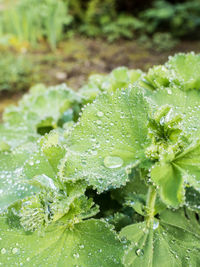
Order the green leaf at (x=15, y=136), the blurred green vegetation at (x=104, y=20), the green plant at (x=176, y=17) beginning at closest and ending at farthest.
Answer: the green leaf at (x=15, y=136)
the blurred green vegetation at (x=104, y=20)
the green plant at (x=176, y=17)

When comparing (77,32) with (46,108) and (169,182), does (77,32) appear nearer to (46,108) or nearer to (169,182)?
(46,108)

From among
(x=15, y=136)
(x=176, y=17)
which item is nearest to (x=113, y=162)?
(x=15, y=136)

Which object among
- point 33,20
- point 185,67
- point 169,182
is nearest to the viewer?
point 169,182

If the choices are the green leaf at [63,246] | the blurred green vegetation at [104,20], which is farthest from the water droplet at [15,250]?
the blurred green vegetation at [104,20]

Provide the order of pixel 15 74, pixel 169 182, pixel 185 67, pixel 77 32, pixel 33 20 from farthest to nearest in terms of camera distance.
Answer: pixel 77 32 → pixel 33 20 → pixel 15 74 → pixel 185 67 → pixel 169 182

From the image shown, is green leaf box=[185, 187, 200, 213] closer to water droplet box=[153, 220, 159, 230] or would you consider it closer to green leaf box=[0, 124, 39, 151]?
water droplet box=[153, 220, 159, 230]

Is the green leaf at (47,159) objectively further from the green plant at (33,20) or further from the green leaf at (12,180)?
the green plant at (33,20)

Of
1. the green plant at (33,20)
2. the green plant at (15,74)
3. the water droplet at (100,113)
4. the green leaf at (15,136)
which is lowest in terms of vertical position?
the green plant at (15,74)
